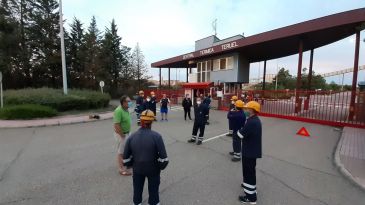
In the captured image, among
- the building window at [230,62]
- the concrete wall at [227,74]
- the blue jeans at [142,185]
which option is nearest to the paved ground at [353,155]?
the blue jeans at [142,185]

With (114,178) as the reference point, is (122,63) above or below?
above

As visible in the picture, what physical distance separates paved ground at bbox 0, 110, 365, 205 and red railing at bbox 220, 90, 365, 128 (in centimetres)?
486

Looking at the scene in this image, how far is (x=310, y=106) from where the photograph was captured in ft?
53.0

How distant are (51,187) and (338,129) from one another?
12627 millimetres

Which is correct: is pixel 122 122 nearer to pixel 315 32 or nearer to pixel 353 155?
pixel 353 155

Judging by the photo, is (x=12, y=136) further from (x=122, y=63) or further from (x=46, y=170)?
(x=122, y=63)

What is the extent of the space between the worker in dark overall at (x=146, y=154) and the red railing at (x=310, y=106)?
12362 mm

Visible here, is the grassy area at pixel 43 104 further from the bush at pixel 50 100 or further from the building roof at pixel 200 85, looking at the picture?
the building roof at pixel 200 85

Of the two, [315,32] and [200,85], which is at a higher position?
[315,32]

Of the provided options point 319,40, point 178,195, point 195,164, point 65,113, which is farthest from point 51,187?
point 319,40

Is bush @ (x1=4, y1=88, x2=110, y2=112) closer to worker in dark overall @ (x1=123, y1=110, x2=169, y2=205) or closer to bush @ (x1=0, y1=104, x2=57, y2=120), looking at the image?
bush @ (x1=0, y1=104, x2=57, y2=120)

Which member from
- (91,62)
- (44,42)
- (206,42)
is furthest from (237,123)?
(44,42)

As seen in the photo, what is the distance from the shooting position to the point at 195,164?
220 inches

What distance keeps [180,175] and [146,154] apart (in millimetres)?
2293
